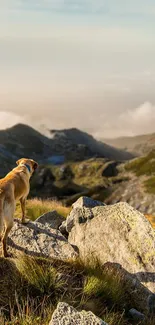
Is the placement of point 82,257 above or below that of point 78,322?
below

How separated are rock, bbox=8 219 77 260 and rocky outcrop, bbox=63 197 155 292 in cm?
56

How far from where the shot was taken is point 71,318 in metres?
6.16

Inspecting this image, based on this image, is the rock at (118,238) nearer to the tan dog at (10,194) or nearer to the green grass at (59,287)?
the green grass at (59,287)

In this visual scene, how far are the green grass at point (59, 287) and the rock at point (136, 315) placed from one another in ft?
0.75

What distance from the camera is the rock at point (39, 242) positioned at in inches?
429

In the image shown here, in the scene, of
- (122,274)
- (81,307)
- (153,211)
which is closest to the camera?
(81,307)

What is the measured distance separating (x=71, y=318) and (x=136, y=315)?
3363mm

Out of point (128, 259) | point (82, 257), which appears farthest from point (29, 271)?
point (128, 259)

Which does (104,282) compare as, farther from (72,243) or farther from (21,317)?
(72,243)

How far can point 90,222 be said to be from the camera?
40.7ft

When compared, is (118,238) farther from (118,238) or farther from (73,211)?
(73,211)

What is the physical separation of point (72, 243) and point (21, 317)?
208 inches

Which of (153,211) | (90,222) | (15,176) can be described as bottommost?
(153,211)

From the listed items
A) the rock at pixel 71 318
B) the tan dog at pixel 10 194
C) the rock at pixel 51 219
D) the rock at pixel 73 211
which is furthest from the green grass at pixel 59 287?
the rock at pixel 51 219
